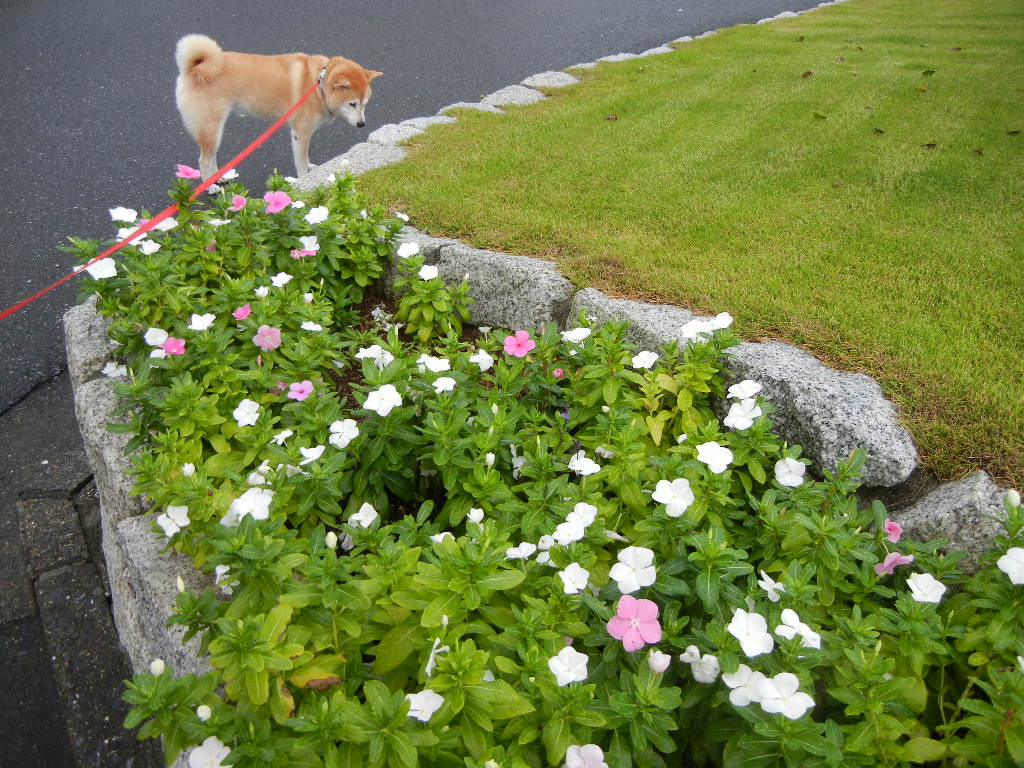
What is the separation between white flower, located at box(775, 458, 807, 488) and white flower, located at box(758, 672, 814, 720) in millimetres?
674

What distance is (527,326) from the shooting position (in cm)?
324

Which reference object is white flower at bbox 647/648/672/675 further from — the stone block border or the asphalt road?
the asphalt road

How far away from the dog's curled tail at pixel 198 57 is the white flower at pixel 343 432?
3555mm

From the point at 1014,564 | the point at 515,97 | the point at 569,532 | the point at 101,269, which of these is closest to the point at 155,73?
the point at 515,97

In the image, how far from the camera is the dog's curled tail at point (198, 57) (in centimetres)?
473

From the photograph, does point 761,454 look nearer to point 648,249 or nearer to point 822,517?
point 822,517

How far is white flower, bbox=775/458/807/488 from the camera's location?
6.98ft

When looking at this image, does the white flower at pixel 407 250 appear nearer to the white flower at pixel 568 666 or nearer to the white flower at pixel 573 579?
the white flower at pixel 573 579

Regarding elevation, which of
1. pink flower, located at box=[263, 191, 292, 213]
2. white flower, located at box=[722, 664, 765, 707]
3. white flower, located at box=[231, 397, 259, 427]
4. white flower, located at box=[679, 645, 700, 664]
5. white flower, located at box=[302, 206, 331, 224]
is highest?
pink flower, located at box=[263, 191, 292, 213]

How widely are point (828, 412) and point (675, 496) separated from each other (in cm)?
77

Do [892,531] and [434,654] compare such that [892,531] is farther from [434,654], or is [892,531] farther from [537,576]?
[434,654]

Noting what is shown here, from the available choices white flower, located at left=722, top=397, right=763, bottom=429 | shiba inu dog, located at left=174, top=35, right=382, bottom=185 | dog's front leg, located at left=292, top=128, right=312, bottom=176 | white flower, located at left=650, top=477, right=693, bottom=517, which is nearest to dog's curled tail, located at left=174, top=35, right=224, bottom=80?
shiba inu dog, located at left=174, top=35, right=382, bottom=185

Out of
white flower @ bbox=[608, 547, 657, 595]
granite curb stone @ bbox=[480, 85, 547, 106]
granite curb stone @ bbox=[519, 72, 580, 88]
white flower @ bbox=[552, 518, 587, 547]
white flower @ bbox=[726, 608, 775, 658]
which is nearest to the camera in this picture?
white flower @ bbox=[726, 608, 775, 658]

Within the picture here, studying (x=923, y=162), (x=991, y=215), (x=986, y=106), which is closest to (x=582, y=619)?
(x=991, y=215)
